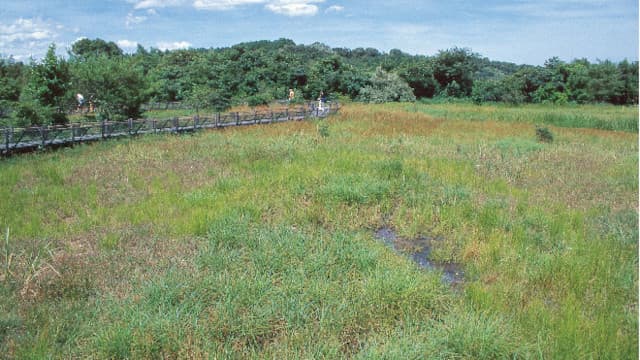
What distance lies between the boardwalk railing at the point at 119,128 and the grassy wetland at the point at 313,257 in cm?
124

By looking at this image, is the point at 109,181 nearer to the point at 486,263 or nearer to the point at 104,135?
the point at 104,135

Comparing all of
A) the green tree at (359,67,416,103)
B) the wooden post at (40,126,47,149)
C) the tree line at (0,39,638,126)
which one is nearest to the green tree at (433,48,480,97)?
the tree line at (0,39,638,126)

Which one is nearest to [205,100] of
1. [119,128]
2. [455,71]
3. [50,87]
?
[50,87]

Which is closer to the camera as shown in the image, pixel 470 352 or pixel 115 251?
pixel 470 352

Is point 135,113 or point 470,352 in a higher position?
point 135,113

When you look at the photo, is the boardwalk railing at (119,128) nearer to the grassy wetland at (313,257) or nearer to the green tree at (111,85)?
the grassy wetland at (313,257)

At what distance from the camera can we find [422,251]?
8047 mm

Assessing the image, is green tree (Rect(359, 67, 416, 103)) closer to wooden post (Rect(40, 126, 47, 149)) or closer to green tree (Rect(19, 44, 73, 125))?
green tree (Rect(19, 44, 73, 125))

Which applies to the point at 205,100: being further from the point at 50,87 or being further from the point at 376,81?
the point at 376,81

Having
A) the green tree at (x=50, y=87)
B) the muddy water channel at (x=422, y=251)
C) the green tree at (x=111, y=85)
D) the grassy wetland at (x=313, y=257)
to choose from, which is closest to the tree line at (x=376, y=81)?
the green tree at (x=111, y=85)

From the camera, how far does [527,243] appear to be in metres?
8.13

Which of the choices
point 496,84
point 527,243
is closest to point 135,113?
point 527,243

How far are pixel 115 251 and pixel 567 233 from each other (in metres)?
7.45

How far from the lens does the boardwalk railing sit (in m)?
15.1
